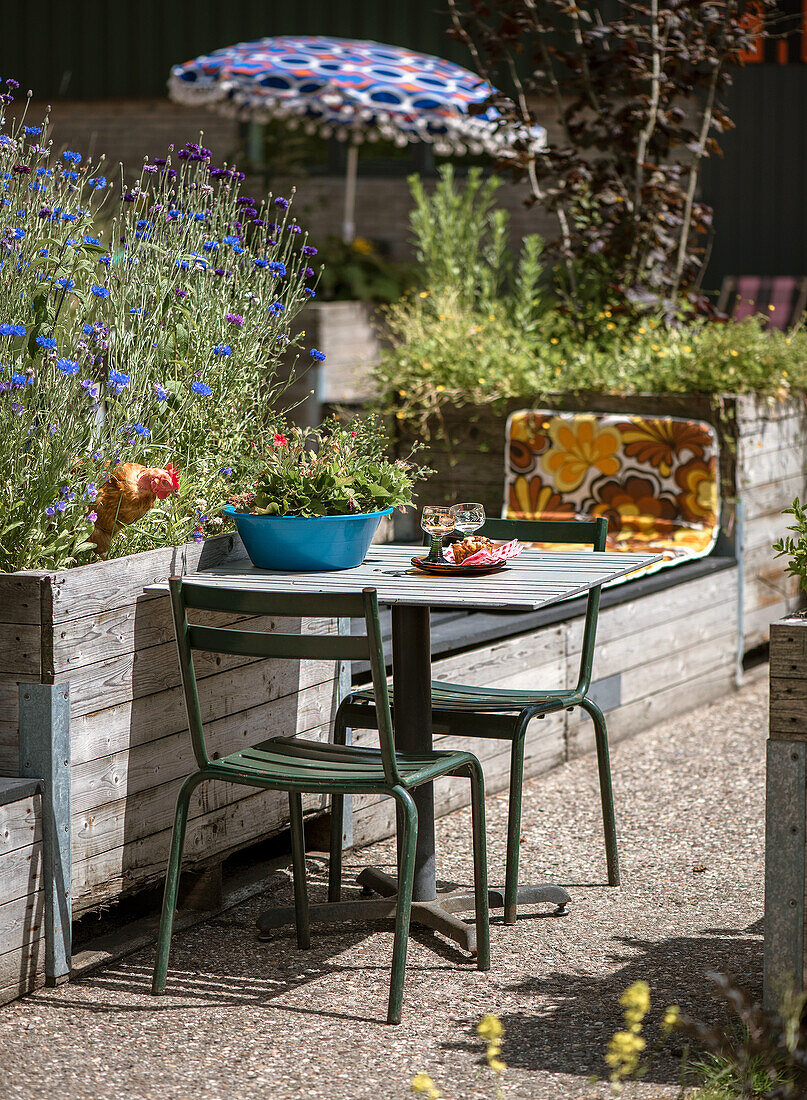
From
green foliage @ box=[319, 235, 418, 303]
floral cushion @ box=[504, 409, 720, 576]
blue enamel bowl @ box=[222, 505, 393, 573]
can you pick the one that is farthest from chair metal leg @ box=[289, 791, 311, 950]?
green foliage @ box=[319, 235, 418, 303]

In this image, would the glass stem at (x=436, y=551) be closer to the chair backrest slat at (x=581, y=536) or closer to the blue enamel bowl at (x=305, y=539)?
the blue enamel bowl at (x=305, y=539)

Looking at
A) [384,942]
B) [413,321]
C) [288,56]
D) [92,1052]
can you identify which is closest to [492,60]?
[413,321]

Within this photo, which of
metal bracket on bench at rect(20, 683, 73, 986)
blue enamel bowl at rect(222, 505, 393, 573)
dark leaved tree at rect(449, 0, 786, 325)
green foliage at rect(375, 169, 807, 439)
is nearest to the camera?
metal bracket on bench at rect(20, 683, 73, 986)

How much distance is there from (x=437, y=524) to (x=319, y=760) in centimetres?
A: 65

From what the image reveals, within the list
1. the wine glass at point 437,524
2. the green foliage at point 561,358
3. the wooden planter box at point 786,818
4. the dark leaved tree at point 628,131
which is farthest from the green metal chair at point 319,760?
the dark leaved tree at point 628,131

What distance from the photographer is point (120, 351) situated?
3.81 metres

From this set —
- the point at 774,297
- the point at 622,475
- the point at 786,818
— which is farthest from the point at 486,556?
the point at 774,297

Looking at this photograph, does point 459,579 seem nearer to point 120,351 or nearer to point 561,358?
point 120,351

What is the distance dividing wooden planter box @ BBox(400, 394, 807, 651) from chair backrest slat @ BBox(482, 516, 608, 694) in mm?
2190

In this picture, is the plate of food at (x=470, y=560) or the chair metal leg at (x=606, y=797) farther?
the chair metal leg at (x=606, y=797)

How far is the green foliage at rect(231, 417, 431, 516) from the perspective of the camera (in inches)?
138

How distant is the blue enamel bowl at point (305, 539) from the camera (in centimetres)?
348

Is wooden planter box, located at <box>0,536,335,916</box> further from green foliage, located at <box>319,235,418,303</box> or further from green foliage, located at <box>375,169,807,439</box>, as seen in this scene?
green foliage, located at <box>319,235,418,303</box>

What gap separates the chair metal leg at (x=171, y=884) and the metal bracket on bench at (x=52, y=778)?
0.22 m
